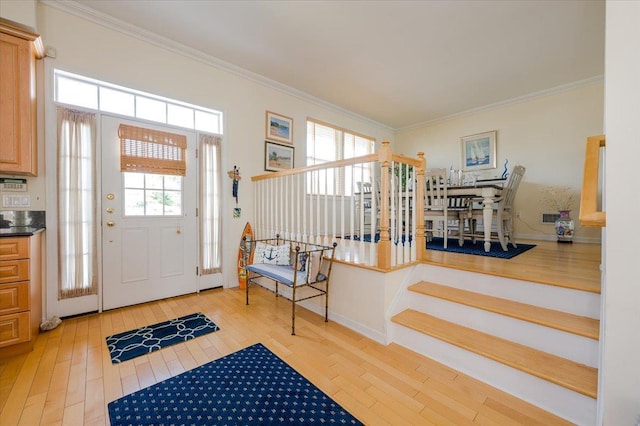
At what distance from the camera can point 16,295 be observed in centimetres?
189

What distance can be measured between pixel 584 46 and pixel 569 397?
389cm

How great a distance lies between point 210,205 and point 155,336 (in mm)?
1635

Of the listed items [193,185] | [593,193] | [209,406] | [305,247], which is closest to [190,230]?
[193,185]

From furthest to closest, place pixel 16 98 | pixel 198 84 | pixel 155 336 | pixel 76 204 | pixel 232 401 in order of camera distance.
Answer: pixel 198 84
pixel 76 204
pixel 155 336
pixel 16 98
pixel 232 401

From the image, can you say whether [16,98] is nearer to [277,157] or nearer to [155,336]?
[155,336]

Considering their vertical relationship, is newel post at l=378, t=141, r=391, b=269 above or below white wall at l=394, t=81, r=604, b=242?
below

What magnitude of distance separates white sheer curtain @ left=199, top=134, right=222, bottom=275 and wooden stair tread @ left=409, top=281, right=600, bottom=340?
8.04 ft

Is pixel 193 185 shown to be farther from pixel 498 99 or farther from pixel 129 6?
pixel 498 99

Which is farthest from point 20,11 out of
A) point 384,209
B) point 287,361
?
point 287,361

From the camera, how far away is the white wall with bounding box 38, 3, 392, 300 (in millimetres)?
2514

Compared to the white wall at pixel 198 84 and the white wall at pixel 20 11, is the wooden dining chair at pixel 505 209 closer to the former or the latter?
the white wall at pixel 198 84

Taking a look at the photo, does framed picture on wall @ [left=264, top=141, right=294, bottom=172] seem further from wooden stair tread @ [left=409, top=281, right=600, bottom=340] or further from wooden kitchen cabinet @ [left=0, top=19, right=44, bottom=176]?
wooden stair tread @ [left=409, top=281, right=600, bottom=340]

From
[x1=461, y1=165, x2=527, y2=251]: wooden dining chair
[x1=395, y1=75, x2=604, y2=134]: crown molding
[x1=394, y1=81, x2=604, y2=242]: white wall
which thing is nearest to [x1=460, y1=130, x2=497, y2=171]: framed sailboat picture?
[x1=394, y1=81, x2=604, y2=242]: white wall

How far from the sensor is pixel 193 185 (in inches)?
129
